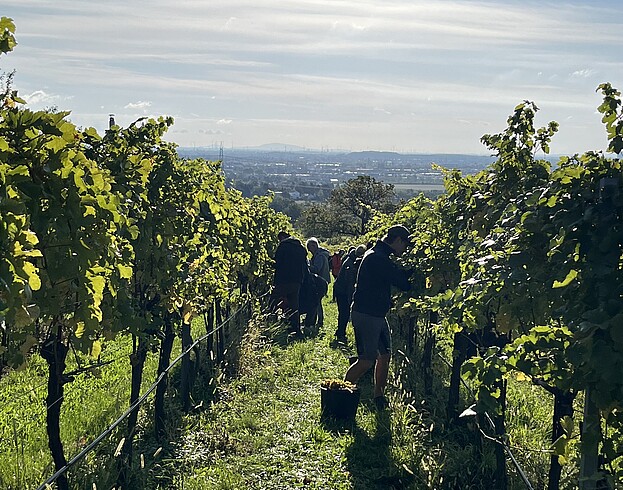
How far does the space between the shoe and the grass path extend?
0.29 ft

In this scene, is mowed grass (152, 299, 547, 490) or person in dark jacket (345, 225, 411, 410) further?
person in dark jacket (345, 225, 411, 410)

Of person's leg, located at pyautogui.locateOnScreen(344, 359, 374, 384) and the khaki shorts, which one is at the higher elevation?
the khaki shorts

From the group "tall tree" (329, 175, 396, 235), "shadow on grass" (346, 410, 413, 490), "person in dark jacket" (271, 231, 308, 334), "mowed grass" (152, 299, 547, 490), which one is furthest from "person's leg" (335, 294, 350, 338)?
"tall tree" (329, 175, 396, 235)

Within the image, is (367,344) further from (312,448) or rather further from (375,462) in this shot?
(375,462)

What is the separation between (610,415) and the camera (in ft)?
9.38

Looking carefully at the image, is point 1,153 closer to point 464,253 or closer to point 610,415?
point 610,415

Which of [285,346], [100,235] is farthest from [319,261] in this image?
[100,235]

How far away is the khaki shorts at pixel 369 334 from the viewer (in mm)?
7527

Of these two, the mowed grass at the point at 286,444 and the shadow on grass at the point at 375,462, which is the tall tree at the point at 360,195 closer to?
the mowed grass at the point at 286,444

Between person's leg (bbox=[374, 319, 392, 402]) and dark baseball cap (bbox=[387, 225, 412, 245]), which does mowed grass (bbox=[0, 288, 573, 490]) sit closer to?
person's leg (bbox=[374, 319, 392, 402])

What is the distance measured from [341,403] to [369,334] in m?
0.88

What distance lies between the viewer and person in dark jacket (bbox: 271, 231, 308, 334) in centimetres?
1196

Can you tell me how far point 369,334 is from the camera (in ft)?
24.7

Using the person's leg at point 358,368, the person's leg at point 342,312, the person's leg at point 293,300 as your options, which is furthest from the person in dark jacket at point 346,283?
the person's leg at point 358,368
